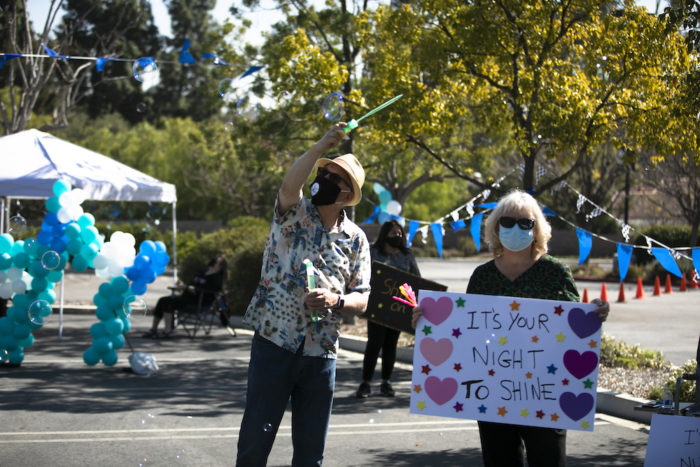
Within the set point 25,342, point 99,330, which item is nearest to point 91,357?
point 99,330

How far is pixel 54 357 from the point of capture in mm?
10242

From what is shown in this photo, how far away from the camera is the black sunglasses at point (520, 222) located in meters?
3.89

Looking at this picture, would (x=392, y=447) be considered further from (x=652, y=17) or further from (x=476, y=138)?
(x=476, y=138)

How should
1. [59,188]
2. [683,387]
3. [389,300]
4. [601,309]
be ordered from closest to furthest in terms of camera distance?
[601,309] → [683,387] → [389,300] → [59,188]

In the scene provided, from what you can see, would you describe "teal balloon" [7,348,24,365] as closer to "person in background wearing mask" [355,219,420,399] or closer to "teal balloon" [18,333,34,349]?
"teal balloon" [18,333,34,349]

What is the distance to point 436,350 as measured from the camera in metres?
3.93

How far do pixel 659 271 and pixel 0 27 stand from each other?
22.8 meters

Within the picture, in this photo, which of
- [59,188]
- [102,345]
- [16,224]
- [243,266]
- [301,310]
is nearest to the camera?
[301,310]

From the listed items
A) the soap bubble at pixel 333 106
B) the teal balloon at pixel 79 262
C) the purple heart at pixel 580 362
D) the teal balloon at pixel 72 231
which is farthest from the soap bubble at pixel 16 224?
the purple heart at pixel 580 362

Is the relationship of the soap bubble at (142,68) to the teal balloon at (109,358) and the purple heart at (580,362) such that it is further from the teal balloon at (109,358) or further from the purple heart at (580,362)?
the purple heart at (580,362)

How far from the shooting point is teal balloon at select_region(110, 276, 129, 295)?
936cm

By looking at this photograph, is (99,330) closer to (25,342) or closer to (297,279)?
(25,342)

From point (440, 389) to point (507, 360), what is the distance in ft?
1.18

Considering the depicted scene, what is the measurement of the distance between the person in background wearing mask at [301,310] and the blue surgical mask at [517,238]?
0.78 metres
